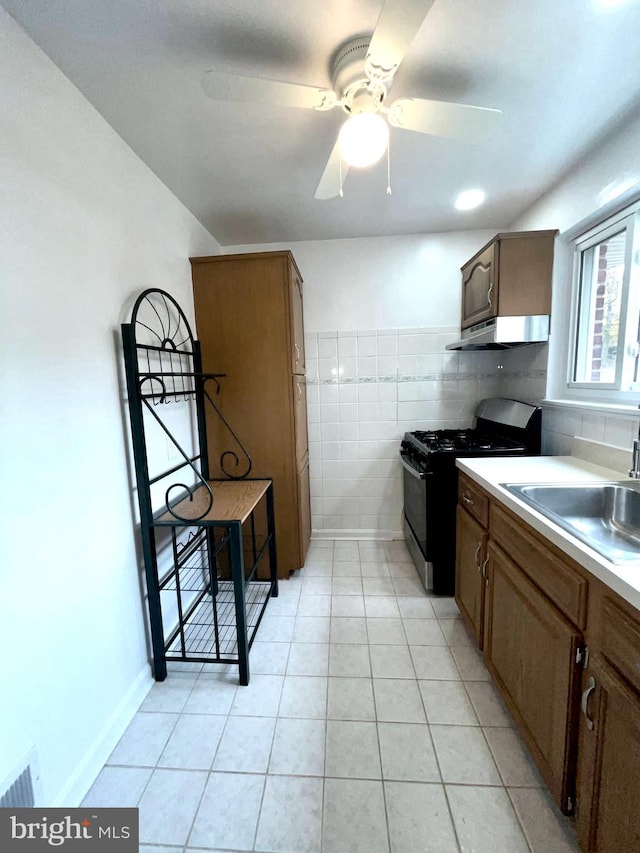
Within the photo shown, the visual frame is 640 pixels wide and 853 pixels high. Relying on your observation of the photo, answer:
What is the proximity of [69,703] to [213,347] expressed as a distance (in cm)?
178

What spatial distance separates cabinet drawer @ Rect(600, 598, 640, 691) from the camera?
75 centimetres

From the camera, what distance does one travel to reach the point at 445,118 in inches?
46.5

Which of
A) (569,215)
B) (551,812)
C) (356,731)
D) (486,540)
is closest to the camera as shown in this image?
(551,812)

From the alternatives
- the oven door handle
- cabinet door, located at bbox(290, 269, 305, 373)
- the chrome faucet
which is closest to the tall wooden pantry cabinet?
cabinet door, located at bbox(290, 269, 305, 373)

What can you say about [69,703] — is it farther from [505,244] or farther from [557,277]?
[557,277]

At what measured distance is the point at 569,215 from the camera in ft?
6.28

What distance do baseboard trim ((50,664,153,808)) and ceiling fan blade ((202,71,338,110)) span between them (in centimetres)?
219

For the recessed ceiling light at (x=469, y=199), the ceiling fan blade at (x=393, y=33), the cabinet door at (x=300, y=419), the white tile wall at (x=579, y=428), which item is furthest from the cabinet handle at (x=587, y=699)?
the recessed ceiling light at (x=469, y=199)

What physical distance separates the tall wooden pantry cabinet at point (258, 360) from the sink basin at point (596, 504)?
4.34 ft

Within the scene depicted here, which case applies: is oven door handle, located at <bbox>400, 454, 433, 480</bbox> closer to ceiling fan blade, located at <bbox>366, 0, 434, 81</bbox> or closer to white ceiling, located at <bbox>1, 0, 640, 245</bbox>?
white ceiling, located at <bbox>1, 0, 640, 245</bbox>

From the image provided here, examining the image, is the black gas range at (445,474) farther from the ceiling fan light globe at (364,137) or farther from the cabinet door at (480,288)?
the ceiling fan light globe at (364,137)

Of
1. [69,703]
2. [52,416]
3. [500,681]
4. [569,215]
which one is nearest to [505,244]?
[569,215]

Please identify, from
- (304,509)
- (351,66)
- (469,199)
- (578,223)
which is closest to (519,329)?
(578,223)

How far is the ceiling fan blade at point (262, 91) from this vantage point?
1021 mm
